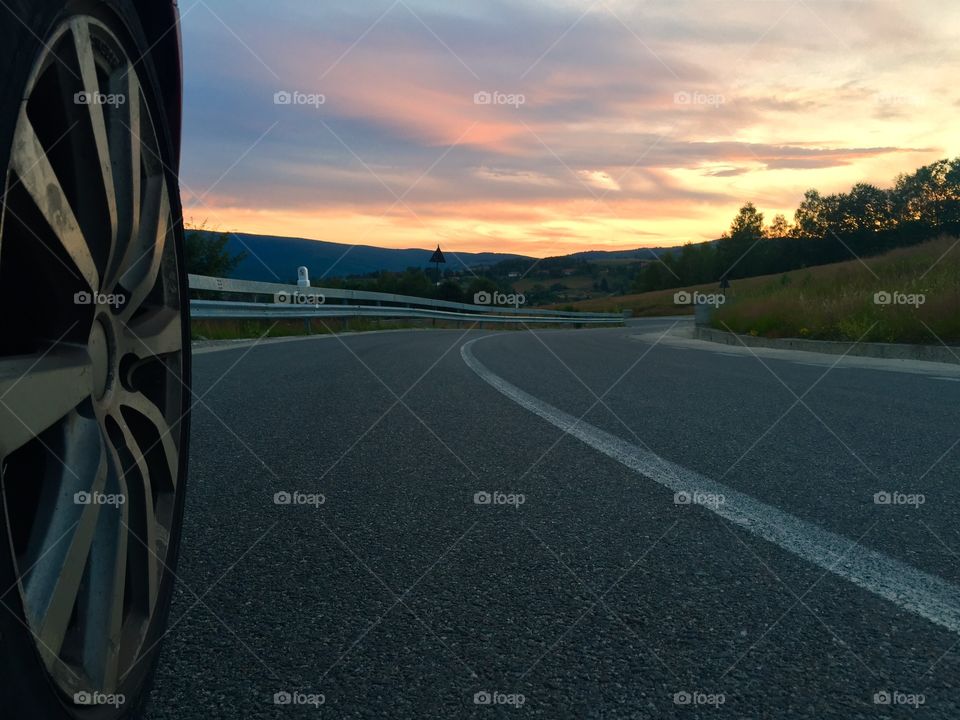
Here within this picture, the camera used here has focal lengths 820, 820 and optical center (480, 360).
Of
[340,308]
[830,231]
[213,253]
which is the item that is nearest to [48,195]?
[340,308]

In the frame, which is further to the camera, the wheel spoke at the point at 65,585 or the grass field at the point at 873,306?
the grass field at the point at 873,306

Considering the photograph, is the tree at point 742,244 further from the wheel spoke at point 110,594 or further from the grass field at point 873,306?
the wheel spoke at point 110,594

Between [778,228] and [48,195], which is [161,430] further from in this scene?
[778,228]

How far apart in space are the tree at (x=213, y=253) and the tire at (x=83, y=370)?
834 inches

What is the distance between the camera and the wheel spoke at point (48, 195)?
1260 mm

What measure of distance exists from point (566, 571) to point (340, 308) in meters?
18.6

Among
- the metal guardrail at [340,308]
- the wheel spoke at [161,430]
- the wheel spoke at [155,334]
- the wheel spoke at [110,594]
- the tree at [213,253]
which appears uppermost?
the tree at [213,253]

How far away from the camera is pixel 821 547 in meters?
2.70

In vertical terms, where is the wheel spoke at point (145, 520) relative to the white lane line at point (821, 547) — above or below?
above

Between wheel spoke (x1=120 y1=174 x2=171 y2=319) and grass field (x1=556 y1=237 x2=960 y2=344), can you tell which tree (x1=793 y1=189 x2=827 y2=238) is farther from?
wheel spoke (x1=120 y1=174 x2=171 y2=319)

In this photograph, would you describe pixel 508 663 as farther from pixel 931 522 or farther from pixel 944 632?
pixel 931 522

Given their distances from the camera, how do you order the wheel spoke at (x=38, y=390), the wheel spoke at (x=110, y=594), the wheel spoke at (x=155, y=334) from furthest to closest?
the wheel spoke at (x=155, y=334), the wheel spoke at (x=110, y=594), the wheel spoke at (x=38, y=390)

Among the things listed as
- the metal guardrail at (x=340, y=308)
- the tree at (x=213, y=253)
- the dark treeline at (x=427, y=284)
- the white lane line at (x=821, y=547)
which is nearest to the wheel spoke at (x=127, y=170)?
the white lane line at (x=821, y=547)

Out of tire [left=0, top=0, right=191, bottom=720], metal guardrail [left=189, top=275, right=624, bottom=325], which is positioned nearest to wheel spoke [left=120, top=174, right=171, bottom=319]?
tire [left=0, top=0, right=191, bottom=720]
